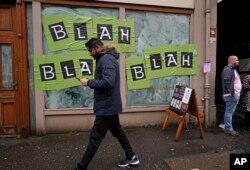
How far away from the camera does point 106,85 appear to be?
138 inches

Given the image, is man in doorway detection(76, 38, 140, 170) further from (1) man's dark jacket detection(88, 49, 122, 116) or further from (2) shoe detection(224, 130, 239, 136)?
(2) shoe detection(224, 130, 239, 136)

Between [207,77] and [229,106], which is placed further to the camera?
[207,77]

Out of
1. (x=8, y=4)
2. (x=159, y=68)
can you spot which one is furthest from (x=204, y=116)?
(x=8, y=4)

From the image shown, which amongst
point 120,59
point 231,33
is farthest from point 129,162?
point 231,33

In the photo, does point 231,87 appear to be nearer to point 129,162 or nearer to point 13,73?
point 129,162

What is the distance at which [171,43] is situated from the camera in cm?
617

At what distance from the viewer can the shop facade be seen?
535cm

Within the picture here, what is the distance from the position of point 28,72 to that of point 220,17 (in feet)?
25.0

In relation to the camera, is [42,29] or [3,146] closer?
[3,146]

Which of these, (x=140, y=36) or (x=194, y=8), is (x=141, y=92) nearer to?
(x=140, y=36)

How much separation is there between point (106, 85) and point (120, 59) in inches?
94.8

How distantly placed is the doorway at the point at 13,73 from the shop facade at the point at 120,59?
0.02 m

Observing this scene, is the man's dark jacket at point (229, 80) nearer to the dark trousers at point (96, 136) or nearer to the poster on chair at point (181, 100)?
the poster on chair at point (181, 100)

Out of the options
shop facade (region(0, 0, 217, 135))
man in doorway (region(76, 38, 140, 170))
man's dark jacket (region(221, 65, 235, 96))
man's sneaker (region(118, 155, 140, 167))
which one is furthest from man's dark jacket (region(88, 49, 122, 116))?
man's dark jacket (region(221, 65, 235, 96))
